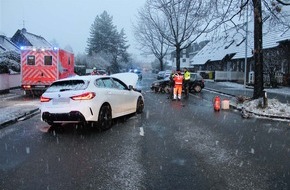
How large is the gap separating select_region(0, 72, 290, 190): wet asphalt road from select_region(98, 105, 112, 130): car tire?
0.22 meters

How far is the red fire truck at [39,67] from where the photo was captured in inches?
832

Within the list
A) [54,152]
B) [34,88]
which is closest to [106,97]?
[54,152]

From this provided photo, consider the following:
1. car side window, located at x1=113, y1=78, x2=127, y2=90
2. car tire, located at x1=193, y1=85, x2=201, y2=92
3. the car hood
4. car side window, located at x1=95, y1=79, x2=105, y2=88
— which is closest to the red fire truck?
the car hood

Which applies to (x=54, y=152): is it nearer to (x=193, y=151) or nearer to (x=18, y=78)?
(x=193, y=151)

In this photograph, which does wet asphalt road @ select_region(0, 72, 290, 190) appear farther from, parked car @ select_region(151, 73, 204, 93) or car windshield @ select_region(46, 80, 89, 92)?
parked car @ select_region(151, 73, 204, 93)

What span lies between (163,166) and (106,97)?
4431 mm

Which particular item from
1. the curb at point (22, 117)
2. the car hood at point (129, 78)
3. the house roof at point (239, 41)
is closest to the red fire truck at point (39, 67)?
the car hood at point (129, 78)

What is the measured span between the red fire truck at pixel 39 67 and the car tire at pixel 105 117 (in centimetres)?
1173

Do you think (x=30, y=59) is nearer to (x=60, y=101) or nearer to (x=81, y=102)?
(x=60, y=101)

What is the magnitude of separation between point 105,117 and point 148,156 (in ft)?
11.4

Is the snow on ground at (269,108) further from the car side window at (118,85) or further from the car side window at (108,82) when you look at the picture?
the car side window at (108,82)

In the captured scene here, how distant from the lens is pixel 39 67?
21.2 metres

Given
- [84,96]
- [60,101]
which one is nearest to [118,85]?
[84,96]

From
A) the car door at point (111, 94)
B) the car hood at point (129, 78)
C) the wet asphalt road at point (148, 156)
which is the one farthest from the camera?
the car hood at point (129, 78)
